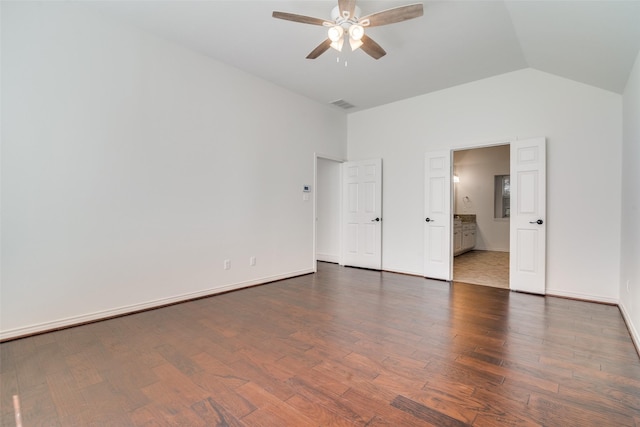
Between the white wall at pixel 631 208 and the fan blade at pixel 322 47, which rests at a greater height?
the fan blade at pixel 322 47

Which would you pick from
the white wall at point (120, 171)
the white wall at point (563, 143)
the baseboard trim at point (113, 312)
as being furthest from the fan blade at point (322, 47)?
the baseboard trim at point (113, 312)

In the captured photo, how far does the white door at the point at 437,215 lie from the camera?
189 inches

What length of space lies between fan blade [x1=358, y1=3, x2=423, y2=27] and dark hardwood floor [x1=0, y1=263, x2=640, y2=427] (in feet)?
9.13

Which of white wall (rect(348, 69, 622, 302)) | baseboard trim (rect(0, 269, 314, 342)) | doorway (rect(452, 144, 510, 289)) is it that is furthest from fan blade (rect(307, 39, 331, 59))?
doorway (rect(452, 144, 510, 289))

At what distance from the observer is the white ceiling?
2678 mm

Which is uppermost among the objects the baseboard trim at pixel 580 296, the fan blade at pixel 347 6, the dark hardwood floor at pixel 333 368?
the fan blade at pixel 347 6

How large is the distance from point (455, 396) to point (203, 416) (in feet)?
4.90

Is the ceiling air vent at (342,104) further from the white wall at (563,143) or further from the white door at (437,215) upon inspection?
the white door at (437,215)

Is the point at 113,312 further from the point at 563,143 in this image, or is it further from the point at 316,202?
the point at 563,143

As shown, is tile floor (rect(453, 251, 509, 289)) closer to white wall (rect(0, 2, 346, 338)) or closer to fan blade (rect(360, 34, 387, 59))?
white wall (rect(0, 2, 346, 338))

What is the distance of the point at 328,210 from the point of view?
6406 mm

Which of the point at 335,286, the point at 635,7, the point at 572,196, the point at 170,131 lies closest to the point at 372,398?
the point at 335,286

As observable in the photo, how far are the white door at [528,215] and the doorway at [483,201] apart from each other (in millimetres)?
3125

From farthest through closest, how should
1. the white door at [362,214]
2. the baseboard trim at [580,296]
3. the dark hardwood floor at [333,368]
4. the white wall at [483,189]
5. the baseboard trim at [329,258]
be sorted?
the white wall at [483,189] → the baseboard trim at [329,258] → the white door at [362,214] → the baseboard trim at [580,296] → the dark hardwood floor at [333,368]
